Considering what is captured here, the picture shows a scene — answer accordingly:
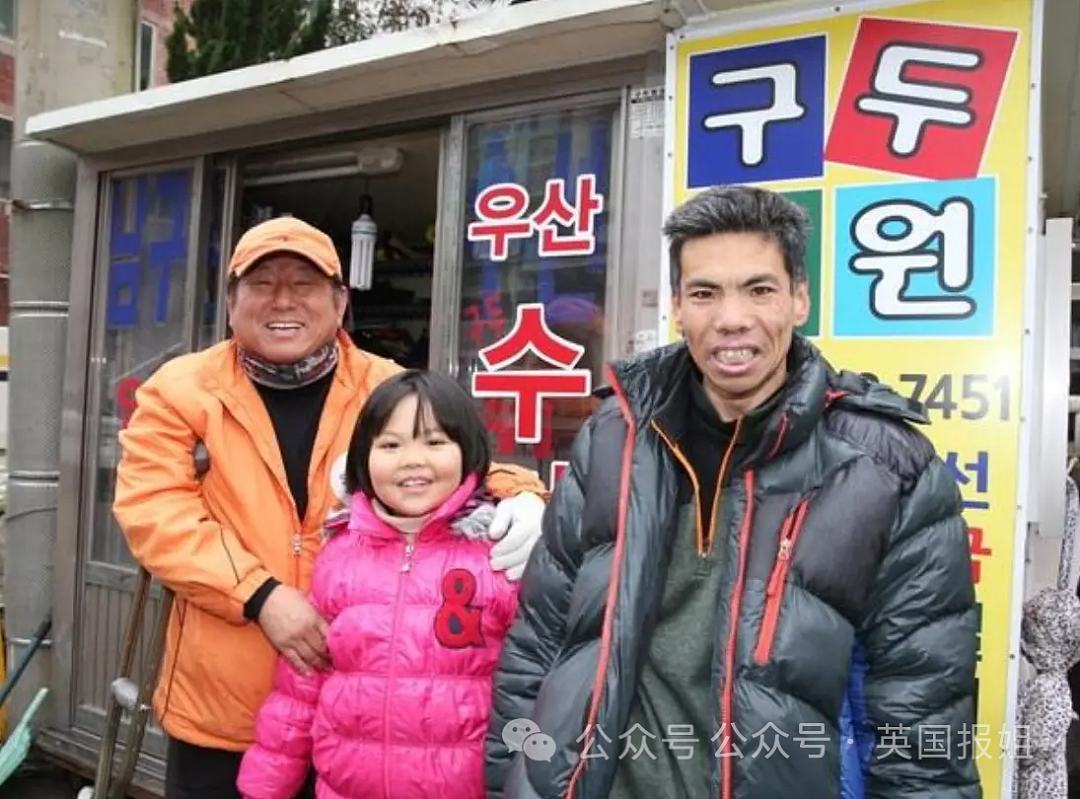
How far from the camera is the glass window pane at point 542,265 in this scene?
3166mm

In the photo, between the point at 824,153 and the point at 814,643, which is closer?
the point at 814,643

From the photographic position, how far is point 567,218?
3.20 metres

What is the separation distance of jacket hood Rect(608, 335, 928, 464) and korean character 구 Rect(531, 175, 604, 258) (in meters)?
1.58

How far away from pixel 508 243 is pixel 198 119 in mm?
1613

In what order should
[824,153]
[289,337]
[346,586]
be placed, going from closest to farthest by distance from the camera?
1. [346,586]
2. [289,337]
3. [824,153]

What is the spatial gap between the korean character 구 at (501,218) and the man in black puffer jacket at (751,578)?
176 cm

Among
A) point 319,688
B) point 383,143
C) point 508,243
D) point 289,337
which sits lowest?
point 319,688

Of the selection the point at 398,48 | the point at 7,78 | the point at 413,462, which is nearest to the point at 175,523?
the point at 413,462

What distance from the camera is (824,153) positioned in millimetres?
2609

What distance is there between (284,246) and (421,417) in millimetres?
594

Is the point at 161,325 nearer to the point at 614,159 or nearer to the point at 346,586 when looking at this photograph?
the point at 614,159

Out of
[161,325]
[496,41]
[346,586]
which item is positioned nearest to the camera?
[346,586]

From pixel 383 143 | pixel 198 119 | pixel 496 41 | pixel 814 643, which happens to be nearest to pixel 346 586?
pixel 814 643

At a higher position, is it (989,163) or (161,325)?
(989,163)
